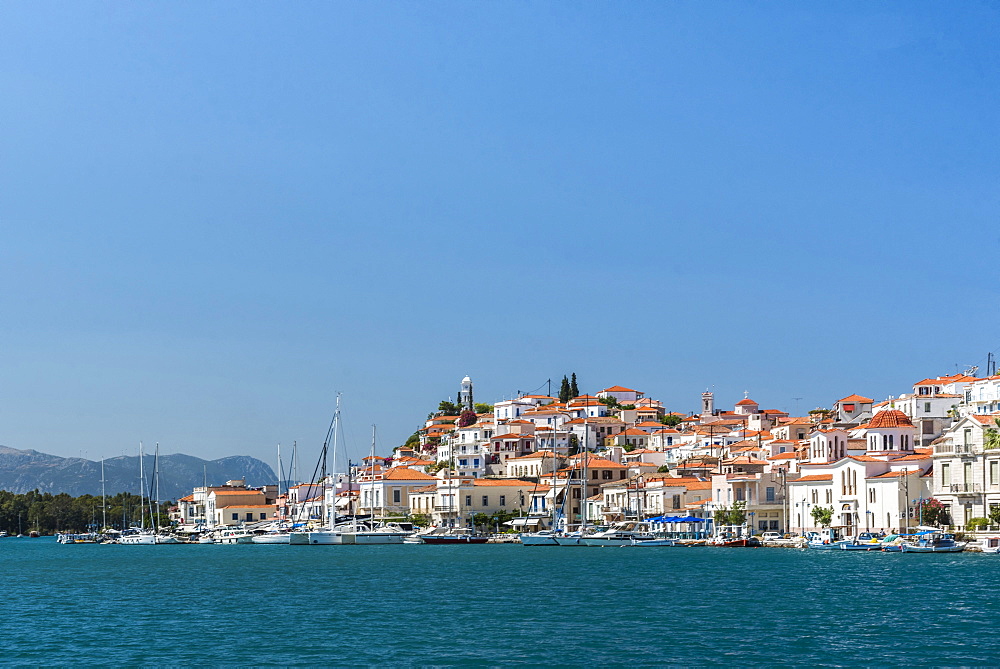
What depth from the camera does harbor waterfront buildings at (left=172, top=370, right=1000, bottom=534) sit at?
3748 inches

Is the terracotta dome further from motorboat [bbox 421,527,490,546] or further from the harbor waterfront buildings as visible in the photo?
motorboat [bbox 421,527,490,546]

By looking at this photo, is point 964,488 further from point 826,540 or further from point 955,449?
point 826,540

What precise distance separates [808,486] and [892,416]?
418 inches

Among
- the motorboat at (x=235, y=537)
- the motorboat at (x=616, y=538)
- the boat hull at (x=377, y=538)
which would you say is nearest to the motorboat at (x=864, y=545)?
the motorboat at (x=616, y=538)

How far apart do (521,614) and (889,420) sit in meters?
72.8

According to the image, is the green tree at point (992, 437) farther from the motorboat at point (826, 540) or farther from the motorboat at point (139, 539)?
the motorboat at point (139, 539)

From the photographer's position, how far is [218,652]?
115ft

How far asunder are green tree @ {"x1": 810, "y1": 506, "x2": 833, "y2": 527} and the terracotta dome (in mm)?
10918

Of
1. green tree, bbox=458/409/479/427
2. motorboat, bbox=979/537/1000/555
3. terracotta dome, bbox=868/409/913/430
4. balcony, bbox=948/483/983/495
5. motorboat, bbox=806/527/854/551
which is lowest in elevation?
motorboat, bbox=806/527/854/551

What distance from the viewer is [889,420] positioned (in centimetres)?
10938

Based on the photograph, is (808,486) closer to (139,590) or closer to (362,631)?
(139,590)

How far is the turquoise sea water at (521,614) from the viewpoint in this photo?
34.4 meters

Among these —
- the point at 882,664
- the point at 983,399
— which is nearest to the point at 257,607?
the point at 882,664

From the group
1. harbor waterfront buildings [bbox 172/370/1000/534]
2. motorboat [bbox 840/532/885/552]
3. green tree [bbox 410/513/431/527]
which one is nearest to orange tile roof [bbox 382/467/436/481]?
harbor waterfront buildings [bbox 172/370/1000/534]
